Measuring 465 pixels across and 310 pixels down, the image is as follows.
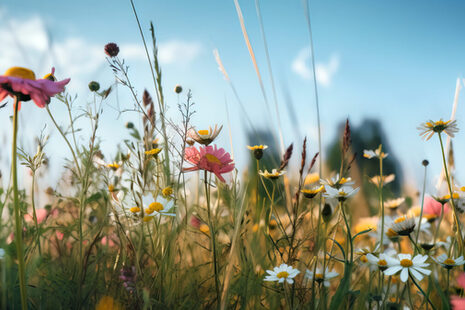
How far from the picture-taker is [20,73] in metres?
0.54

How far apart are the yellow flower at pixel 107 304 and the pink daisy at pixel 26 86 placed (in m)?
0.32

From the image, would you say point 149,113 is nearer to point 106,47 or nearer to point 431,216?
point 106,47

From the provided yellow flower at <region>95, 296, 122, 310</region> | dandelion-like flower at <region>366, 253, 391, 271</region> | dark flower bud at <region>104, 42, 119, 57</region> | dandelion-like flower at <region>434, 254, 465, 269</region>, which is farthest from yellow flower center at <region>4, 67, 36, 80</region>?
dandelion-like flower at <region>434, 254, 465, 269</region>

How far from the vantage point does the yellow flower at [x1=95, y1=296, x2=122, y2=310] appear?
596 millimetres

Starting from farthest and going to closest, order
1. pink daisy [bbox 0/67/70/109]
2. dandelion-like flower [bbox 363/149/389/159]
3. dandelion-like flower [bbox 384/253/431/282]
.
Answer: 1. dandelion-like flower [bbox 363/149/389/159]
2. dandelion-like flower [bbox 384/253/431/282]
3. pink daisy [bbox 0/67/70/109]

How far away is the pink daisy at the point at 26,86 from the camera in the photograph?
1.66ft

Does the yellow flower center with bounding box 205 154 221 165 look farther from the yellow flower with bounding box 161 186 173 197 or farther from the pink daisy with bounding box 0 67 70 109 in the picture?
the pink daisy with bounding box 0 67 70 109

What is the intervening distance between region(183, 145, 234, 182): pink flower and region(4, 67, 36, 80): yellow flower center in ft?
0.91

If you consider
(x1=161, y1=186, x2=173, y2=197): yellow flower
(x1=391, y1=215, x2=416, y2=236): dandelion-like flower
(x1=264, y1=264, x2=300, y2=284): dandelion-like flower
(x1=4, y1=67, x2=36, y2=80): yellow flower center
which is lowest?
(x1=264, y1=264, x2=300, y2=284): dandelion-like flower

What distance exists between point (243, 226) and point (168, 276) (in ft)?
0.55

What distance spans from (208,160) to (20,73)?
0.32 metres

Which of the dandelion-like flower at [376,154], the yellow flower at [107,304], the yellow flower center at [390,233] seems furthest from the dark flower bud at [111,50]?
the yellow flower center at [390,233]

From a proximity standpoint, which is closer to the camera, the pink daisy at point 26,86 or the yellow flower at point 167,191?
the pink daisy at point 26,86

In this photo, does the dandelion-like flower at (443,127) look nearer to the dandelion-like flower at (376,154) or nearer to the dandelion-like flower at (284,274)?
the dandelion-like flower at (376,154)
